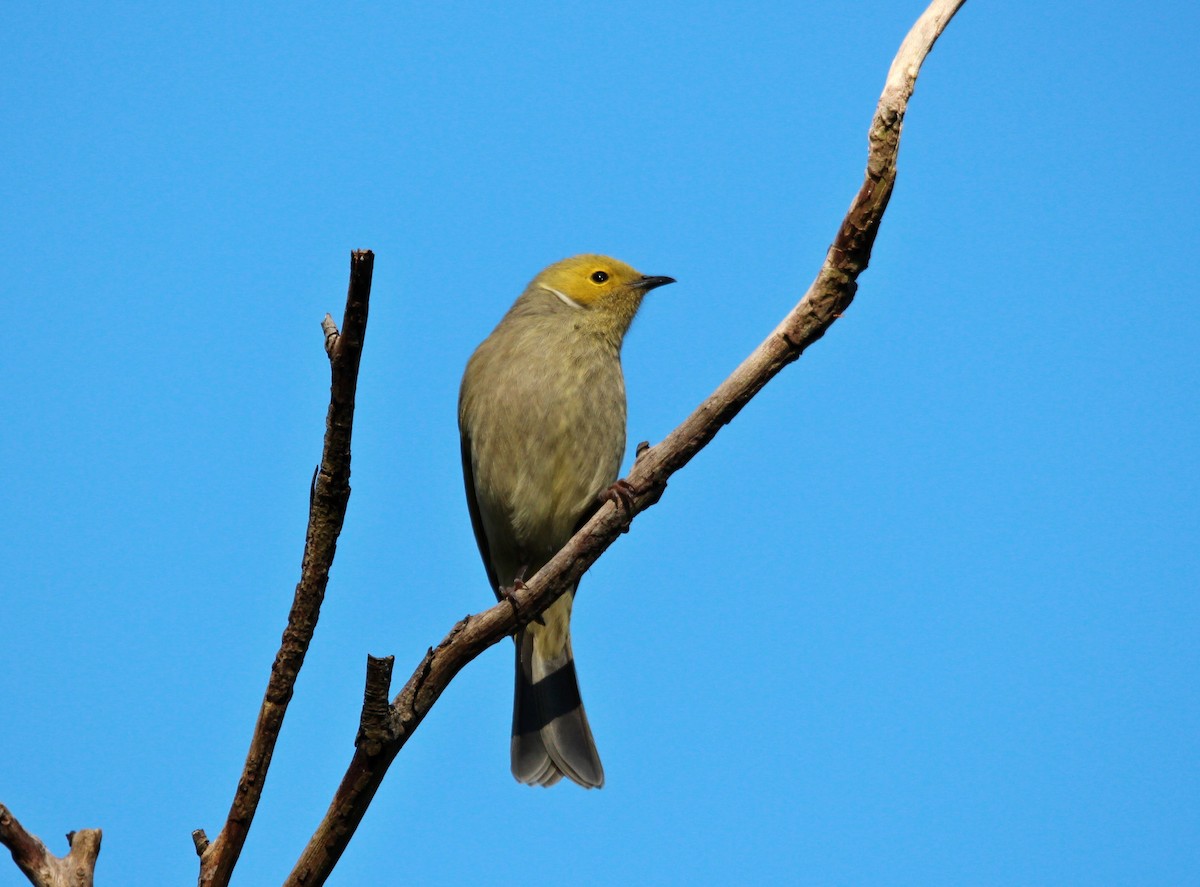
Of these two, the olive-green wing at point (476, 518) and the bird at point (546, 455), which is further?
the olive-green wing at point (476, 518)

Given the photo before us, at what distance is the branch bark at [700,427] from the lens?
13.1ft

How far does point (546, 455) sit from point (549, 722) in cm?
154

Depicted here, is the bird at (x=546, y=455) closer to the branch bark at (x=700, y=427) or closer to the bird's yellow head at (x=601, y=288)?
the bird's yellow head at (x=601, y=288)

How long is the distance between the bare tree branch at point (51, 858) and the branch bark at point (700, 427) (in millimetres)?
688

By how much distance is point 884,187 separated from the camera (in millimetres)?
3992

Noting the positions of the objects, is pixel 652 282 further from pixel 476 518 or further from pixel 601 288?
pixel 476 518

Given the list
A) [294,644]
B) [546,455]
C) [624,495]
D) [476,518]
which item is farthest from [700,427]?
[476,518]

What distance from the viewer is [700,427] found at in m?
4.52

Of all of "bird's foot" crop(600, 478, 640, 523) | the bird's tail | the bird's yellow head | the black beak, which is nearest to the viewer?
"bird's foot" crop(600, 478, 640, 523)

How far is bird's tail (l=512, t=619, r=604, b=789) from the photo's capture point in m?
Result: 6.41

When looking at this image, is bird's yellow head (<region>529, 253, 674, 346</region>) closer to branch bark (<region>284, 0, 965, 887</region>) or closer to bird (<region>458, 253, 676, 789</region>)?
bird (<region>458, 253, 676, 789</region>)

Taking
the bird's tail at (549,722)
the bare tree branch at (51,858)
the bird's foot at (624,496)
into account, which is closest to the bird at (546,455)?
the bird's tail at (549,722)

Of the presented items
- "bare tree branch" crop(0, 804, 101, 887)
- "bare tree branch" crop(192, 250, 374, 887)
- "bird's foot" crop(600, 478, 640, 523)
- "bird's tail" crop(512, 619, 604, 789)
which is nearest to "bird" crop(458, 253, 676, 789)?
"bird's tail" crop(512, 619, 604, 789)

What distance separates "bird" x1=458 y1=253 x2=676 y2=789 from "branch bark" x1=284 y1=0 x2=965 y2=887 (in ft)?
4.46
